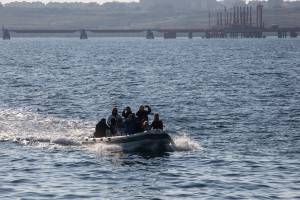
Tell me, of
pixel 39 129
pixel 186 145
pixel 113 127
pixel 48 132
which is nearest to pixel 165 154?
pixel 186 145

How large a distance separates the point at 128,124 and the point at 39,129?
9887 millimetres

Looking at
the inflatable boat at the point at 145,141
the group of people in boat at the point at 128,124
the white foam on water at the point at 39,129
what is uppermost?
the group of people in boat at the point at 128,124

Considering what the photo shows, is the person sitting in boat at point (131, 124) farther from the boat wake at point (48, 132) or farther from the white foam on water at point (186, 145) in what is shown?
the white foam on water at point (186, 145)

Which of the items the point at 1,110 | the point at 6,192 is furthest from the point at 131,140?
the point at 1,110

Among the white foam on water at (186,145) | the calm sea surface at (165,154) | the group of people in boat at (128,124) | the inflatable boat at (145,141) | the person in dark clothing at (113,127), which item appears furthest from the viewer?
the person in dark clothing at (113,127)

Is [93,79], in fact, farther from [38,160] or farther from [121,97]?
[38,160]

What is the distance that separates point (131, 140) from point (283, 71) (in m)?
68.4

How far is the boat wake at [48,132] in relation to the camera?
3836 centimetres

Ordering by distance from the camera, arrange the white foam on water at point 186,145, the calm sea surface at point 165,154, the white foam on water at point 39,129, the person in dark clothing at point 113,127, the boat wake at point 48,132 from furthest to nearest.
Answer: the white foam on water at point 39,129 < the person in dark clothing at point 113,127 < the boat wake at point 48,132 < the white foam on water at point 186,145 < the calm sea surface at point 165,154

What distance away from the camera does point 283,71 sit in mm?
102688

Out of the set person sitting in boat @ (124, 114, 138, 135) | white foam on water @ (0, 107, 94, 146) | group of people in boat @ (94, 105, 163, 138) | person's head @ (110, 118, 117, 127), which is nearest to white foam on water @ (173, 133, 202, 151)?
group of people in boat @ (94, 105, 163, 138)

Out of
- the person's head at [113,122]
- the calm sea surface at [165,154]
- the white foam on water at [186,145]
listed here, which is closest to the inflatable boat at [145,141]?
the calm sea surface at [165,154]

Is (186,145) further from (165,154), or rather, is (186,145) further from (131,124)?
(131,124)

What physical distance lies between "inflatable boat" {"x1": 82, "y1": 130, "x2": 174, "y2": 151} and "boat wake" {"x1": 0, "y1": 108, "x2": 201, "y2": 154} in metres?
0.25
